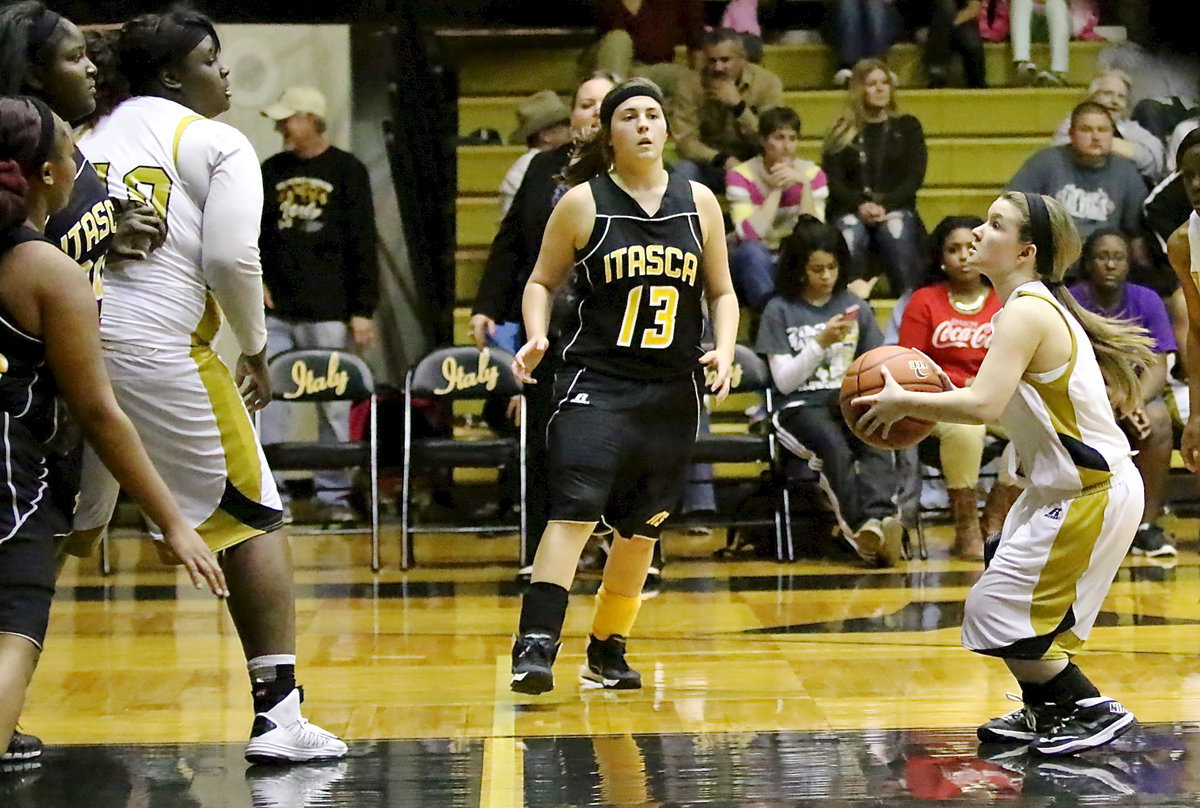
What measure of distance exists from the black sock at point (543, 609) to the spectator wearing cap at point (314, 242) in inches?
160

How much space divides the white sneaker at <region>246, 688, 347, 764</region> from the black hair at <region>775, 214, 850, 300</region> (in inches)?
167

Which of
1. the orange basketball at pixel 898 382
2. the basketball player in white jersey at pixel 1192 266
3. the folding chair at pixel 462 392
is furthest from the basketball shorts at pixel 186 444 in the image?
the folding chair at pixel 462 392

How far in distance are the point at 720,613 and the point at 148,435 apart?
2716mm

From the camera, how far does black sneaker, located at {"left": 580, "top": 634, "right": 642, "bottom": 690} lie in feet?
14.7

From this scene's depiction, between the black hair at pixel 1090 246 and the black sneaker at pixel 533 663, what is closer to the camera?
the black sneaker at pixel 533 663

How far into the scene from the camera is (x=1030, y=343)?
11.9ft

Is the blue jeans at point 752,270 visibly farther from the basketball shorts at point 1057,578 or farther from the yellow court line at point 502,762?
the basketball shorts at point 1057,578

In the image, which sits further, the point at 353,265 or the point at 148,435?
the point at 353,265

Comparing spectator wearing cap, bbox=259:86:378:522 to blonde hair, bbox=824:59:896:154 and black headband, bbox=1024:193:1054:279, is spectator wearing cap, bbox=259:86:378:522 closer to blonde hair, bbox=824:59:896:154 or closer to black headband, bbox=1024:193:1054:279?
blonde hair, bbox=824:59:896:154

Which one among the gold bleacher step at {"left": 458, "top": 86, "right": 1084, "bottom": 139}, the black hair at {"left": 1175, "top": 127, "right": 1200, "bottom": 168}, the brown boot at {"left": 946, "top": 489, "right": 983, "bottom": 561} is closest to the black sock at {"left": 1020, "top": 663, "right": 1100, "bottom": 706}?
the black hair at {"left": 1175, "top": 127, "right": 1200, "bottom": 168}

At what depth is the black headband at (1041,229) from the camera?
Result: 3.76m

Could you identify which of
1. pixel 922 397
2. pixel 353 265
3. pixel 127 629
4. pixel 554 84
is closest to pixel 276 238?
pixel 353 265

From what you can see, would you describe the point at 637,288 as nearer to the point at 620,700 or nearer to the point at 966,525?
the point at 620,700

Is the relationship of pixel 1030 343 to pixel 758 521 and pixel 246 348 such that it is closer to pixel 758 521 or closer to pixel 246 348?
pixel 246 348
